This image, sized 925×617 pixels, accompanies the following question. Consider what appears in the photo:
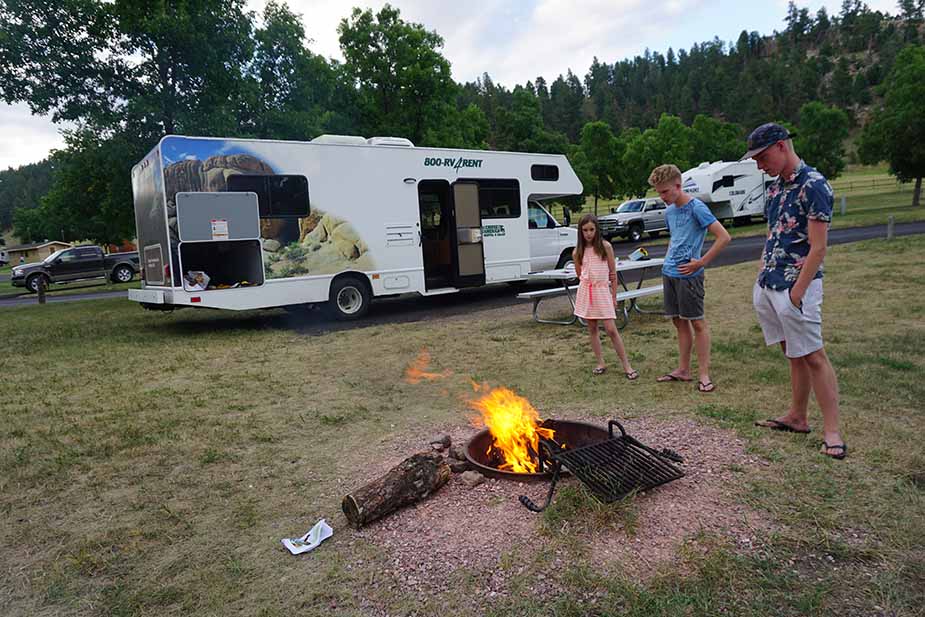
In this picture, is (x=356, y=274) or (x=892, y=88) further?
(x=892, y=88)

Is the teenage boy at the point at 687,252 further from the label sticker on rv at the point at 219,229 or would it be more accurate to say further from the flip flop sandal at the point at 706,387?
the label sticker on rv at the point at 219,229

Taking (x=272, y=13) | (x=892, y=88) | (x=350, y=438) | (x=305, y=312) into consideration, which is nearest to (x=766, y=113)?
(x=892, y=88)

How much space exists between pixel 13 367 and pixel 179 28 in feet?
33.9

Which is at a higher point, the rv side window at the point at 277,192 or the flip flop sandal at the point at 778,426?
the rv side window at the point at 277,192

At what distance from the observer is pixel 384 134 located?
2511 centimetres

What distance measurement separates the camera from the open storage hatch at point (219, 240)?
354 inches

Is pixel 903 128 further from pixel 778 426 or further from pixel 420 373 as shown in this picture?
pixel 778 426

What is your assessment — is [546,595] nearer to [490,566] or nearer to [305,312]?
[490,566]

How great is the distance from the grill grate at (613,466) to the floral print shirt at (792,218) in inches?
52.3

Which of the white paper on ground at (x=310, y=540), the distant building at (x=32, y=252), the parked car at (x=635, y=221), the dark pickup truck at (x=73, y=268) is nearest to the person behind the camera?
the white paper on ground at (x=310, y=540)

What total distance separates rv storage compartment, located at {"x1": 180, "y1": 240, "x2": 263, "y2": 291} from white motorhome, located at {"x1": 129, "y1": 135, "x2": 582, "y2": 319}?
19 millimetres

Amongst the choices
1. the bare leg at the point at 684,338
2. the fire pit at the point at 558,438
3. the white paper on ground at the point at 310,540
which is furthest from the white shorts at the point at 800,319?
the white paper on ground at the point at 310,540

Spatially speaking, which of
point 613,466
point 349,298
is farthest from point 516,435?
point 349,298

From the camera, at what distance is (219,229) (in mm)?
9156
